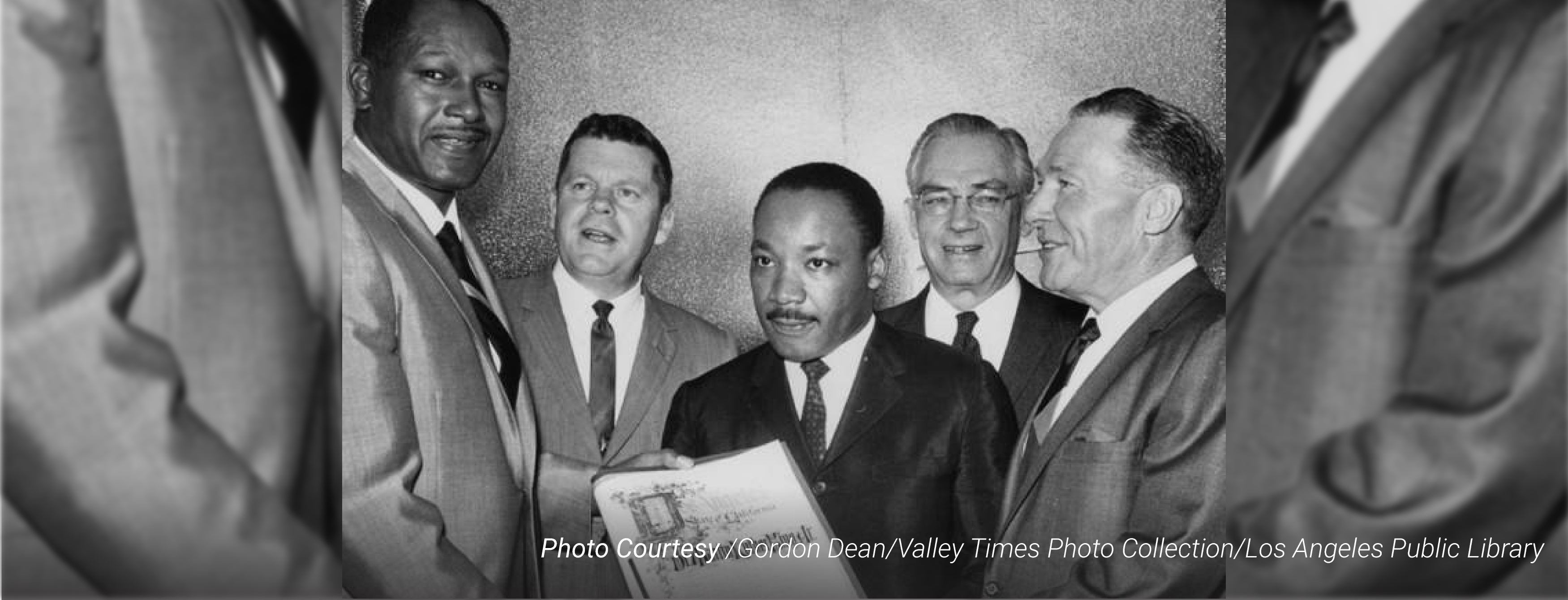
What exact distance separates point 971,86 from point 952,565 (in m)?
1.07

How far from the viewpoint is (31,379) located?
3021mm

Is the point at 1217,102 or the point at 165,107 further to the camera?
the point at 1217,102

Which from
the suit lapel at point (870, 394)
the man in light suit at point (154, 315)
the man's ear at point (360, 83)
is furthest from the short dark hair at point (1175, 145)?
the man in light suit at point (154, 315)

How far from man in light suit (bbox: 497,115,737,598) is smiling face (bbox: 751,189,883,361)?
0.16 meters

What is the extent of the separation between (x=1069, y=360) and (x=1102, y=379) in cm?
9

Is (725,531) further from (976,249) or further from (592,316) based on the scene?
(976,249)

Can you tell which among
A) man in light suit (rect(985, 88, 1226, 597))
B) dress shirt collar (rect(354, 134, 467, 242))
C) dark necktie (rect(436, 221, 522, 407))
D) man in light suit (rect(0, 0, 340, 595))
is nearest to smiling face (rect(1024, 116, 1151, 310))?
man in light suit (rect(985, 88, 1226, 597))

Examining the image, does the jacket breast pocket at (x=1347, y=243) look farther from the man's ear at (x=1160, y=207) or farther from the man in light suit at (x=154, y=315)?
the man in light suit at (x=154, y=315)

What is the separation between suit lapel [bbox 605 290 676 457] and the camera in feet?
11.3

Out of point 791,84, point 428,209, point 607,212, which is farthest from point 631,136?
point 428,209

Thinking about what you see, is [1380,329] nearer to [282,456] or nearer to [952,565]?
[952,565]

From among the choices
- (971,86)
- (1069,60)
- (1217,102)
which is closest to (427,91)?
(971,86)

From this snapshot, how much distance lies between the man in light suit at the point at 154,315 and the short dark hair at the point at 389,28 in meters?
0.28

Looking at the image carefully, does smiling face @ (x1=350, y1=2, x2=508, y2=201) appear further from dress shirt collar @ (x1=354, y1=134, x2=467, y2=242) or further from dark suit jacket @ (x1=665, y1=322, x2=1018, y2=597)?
dark suit jacket @ (x1=665, y1=322, x2=1018, y2=597)
